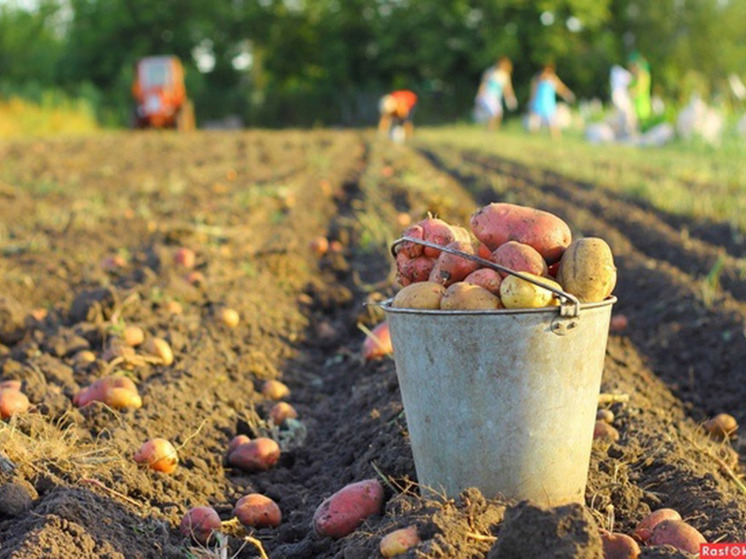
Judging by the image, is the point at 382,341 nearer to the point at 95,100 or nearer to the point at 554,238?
the point at 554,238

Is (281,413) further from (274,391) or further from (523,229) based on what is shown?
(523,229)

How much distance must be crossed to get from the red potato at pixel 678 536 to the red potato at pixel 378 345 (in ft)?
6.13

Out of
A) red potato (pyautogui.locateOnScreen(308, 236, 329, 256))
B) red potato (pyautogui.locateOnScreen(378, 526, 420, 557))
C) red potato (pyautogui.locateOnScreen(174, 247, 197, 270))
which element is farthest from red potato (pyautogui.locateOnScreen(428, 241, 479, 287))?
red potato (pyautogui.locateOnScreen(308, 236, 329, 256))

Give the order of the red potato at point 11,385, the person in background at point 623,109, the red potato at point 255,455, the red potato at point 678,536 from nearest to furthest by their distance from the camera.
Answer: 1. the red potato at point 678,536
2. the red potato at point 255,455
3. the red potato at point 11,385
4. the person in background at point 623,109

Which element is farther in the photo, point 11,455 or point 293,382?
point 293,382

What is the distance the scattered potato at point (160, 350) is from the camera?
13.0 ft

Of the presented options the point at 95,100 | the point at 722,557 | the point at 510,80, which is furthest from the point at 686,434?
the point at 510,80

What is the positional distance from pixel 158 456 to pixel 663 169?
9.09 meters

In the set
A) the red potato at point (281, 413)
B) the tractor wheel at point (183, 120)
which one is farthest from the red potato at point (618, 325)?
the tractor wheel at point (183, 120)

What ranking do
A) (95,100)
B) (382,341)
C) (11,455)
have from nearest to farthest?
1. (11,455)
2. (382,341)
3. (95,100)

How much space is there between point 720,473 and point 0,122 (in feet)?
62.3

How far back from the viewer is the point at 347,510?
8.44ft

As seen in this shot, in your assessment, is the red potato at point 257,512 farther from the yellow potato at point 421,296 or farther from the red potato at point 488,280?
the red potato at point 488,280

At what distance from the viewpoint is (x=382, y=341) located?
4.08 m
